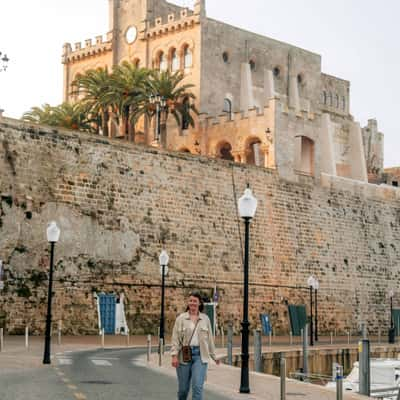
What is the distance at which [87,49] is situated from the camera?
65562mm

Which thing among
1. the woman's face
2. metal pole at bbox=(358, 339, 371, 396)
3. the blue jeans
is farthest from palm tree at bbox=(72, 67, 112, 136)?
the blue jeans

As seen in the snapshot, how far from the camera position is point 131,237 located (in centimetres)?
Answer: 3759

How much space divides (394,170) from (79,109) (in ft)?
114

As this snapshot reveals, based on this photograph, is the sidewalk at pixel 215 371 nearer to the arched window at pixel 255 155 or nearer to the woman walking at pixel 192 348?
the woman walking at pixel 192 348

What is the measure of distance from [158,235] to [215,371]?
18.9m

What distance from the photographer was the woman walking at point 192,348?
1166cm

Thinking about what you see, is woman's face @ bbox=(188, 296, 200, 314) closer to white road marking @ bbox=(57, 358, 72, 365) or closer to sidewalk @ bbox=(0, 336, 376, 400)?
sidewalk @ bbox=(0, 336, 376, 400)

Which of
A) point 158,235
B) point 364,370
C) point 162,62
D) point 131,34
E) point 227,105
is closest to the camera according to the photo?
point 364,370

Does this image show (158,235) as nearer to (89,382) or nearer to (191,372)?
(89,382)

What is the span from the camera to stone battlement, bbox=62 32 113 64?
64.1 m

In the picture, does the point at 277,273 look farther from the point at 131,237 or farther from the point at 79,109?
the point at 79,109

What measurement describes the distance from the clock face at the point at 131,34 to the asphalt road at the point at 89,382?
42.6 metres

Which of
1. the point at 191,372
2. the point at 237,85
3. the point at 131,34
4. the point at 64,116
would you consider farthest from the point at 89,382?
the point at 131,34

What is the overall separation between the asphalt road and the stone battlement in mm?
44464
